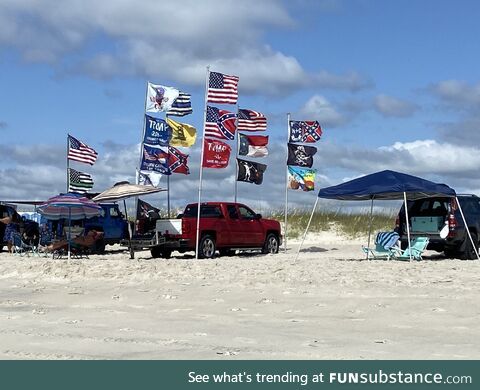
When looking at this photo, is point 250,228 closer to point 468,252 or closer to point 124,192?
point 124,192

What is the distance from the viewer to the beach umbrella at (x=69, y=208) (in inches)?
898

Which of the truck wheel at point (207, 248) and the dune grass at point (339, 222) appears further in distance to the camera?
the dune grass at point (339, 222)

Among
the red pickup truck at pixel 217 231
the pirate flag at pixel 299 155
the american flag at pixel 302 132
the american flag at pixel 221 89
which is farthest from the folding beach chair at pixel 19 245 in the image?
the american flag at pixel 302 132

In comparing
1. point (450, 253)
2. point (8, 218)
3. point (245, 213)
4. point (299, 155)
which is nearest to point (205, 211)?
point (245, 213)

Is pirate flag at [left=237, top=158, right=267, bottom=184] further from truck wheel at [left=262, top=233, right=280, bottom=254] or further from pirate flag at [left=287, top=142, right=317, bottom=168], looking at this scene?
truck wheel at [left=262, top=233, right=280, bottom=254]

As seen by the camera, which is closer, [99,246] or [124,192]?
[124,192]

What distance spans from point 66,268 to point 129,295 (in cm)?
390

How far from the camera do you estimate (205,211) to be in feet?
81.3

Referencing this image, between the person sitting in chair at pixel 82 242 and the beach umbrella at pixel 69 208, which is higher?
the beach umbrella at pixel 69 208

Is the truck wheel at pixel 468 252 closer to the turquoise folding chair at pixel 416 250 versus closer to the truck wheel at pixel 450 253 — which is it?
the truck wheel at pixel 450 253

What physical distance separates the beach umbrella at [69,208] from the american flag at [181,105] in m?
5.13

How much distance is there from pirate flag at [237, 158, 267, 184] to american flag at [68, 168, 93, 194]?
599 centimetres

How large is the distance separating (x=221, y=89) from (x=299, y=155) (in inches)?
235
